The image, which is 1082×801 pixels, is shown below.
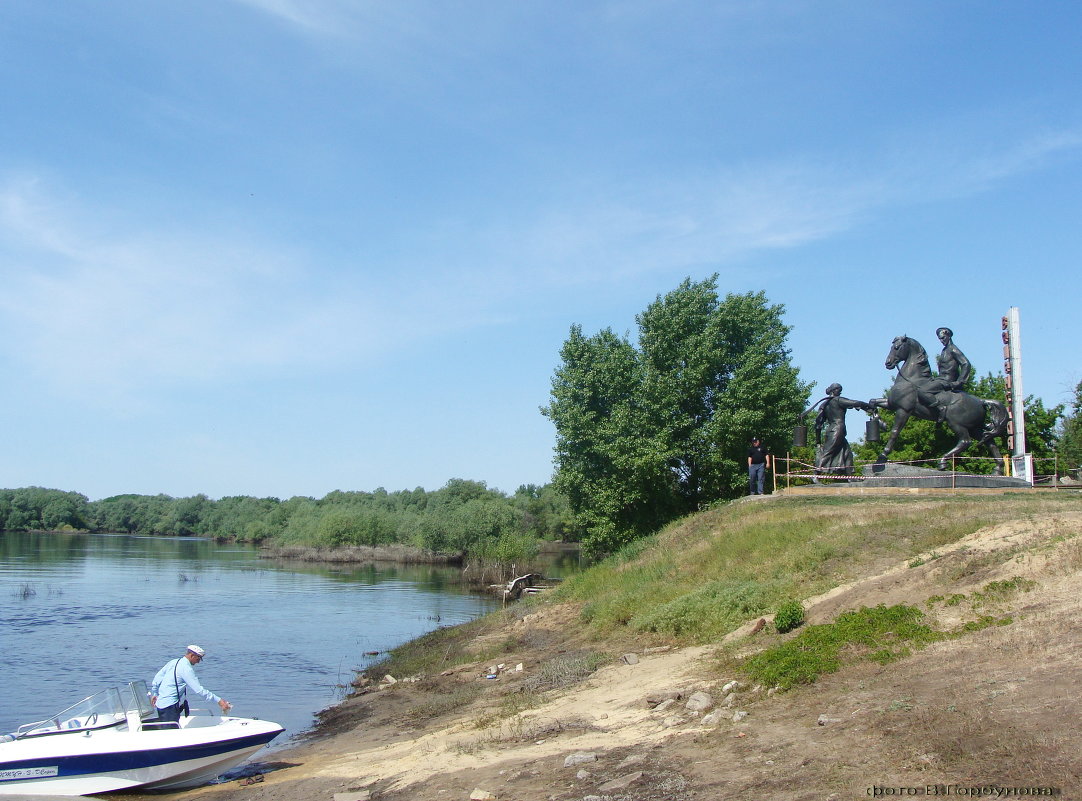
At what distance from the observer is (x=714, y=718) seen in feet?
36.6

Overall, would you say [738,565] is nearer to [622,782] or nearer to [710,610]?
[710,610]

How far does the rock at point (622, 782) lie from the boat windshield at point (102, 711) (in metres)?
7.47

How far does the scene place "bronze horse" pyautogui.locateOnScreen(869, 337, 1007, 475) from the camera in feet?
93.4

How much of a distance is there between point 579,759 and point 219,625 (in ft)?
95.2

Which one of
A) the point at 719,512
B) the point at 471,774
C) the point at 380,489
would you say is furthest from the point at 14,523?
the point at 471,774

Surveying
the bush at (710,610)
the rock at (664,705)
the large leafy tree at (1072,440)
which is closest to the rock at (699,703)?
the rock at (664,705)

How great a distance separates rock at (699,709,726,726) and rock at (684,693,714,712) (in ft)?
1.47

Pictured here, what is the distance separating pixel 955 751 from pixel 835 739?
1431 mm

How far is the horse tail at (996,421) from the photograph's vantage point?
28.9 m

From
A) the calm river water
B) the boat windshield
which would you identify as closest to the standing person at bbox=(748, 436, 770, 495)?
the calm river water

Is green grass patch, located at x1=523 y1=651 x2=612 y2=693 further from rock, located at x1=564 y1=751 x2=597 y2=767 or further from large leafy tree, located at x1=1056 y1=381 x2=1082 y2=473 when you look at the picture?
large leafy tree, located at x1=1056 y1=381 x2=1082 y2=473

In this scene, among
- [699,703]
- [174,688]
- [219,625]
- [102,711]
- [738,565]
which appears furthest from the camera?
[219,625]

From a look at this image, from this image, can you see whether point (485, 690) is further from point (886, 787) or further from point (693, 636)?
point (886, 787)

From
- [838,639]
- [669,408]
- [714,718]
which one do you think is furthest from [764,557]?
[669,408]
